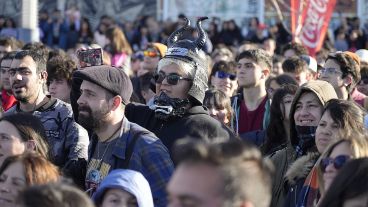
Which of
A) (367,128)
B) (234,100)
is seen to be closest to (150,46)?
(234,100)

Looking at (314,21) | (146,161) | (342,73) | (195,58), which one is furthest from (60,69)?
(314,21)

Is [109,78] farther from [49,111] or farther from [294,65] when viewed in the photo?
[294,65]

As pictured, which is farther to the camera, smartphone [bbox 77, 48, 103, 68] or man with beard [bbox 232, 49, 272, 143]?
man with beard [bbox 232, 49, 272, 143]

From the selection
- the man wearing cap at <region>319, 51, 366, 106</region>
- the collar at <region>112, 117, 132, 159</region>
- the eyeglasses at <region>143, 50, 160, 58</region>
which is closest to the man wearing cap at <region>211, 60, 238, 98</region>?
the eyeglasses at <region>143, 50, 160, 58</region>

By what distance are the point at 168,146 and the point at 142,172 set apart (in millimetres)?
691

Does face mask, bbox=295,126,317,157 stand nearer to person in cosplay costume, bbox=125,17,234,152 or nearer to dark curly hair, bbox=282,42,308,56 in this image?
person in cosplay costume, bbox=125,17,234,152

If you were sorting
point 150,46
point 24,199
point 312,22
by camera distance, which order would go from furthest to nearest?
1. point 312,22
2. point 150,46
3. point 24,199

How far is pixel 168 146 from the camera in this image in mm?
6836

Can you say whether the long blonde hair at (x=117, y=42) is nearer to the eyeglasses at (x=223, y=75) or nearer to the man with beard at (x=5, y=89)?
the eyeglasses at (x=223, y=75)

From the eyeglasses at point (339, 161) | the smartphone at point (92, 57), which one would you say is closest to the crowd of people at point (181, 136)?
the eyeglasses at point (339, 161)

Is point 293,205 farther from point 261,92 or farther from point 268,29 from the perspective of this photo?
point 268,29

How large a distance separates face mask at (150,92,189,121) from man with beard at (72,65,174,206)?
33 cm

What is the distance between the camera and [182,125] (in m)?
6.89

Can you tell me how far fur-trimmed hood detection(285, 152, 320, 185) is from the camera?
21.5 ft
